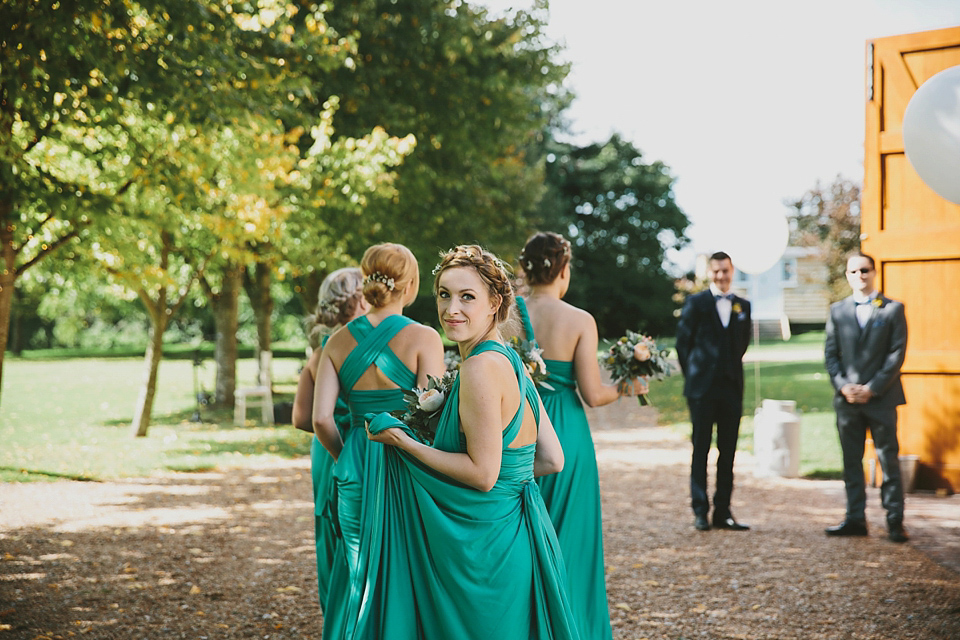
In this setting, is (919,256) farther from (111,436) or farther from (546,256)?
(111,436)

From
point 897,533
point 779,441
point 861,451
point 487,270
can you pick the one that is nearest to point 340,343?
point 487,270

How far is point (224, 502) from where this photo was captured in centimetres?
952

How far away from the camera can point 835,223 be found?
1580 inches

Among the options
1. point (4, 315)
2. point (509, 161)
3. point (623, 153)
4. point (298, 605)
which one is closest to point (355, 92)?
point (509, 161)

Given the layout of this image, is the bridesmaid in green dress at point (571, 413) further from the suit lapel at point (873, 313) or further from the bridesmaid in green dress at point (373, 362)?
the suit lapel at point (873, 313)

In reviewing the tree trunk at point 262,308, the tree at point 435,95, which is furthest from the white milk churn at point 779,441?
the tree trunk at point 262,308

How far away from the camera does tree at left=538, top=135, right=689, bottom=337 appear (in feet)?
151

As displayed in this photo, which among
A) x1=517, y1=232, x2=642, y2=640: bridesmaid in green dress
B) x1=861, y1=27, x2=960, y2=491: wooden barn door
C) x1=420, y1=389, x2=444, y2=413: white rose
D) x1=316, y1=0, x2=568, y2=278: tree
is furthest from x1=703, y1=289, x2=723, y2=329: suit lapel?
x1=316, y1=0, x2=568, y2=278: tree

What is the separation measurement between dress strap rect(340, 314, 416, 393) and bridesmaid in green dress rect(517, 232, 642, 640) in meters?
0.84

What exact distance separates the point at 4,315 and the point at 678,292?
42.9 meters

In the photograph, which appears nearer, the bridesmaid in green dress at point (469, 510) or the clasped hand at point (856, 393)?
the bridesmaid in green dress at point (469, 510)

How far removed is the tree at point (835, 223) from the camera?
39.6 m

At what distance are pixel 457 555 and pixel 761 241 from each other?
54.2ft

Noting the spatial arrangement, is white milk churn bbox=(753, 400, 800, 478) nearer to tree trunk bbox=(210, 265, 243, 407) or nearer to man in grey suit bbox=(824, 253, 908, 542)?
man in grey suit bbox=(824, 253, 908, 542)
